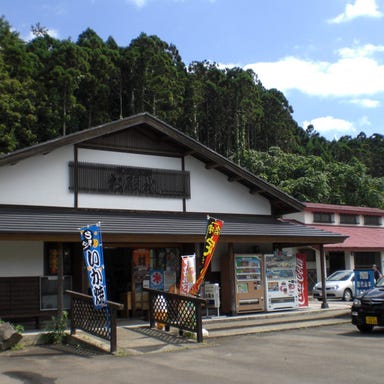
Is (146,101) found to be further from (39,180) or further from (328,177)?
(39,180)

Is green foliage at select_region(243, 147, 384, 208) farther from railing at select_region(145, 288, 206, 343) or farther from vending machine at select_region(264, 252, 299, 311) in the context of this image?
railing at select_region(145, 288, 206, 343)

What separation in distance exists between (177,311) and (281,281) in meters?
5.52

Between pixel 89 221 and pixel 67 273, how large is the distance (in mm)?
1892

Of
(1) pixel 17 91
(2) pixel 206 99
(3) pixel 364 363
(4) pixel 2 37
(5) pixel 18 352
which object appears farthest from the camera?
(2) pixel 206 99

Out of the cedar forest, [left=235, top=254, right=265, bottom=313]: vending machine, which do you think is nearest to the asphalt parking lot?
[left=235, top=254, right=265, bottom=313]: vending machine

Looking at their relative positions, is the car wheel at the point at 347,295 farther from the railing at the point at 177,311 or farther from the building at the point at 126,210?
the railing at the point at 177,311

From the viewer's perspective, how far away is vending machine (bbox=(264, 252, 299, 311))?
17.0 meters

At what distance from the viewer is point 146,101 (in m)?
46.4

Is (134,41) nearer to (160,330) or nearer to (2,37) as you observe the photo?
(2,37)

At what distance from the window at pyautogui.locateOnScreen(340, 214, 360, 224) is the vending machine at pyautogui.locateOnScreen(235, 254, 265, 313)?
17.1 metres

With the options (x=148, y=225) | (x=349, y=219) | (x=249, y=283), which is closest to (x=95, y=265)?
(x=148, y=225)

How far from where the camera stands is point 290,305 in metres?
17.3

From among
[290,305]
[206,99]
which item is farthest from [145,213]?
[206,99]

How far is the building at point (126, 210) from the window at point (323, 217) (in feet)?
42.4
